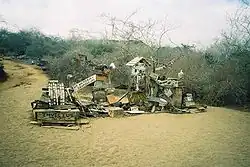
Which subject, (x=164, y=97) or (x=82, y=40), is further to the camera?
(x=82, y=40)

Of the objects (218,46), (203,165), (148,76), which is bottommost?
(203,165)

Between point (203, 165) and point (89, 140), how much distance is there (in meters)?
3.16

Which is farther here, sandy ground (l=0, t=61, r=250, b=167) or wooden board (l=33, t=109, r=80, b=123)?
wooden board (l=33, t=109, r=80, b=123)

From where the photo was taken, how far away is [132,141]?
338 inches

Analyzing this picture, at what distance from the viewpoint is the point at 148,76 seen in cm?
1338

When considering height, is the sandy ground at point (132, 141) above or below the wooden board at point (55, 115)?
below

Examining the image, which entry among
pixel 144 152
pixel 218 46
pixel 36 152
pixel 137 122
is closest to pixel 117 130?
pixel 137 122

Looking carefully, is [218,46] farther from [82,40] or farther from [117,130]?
[82,40]

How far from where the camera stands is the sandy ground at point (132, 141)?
7074 mm

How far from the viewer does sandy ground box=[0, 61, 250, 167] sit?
279 inches

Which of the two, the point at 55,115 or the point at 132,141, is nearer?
the point at 132,141

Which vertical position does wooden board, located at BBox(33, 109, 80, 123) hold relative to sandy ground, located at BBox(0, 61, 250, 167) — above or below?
above

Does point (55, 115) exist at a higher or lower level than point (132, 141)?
higher

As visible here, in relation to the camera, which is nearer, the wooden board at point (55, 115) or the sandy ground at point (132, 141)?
the sandy ground at point (132, 141)
